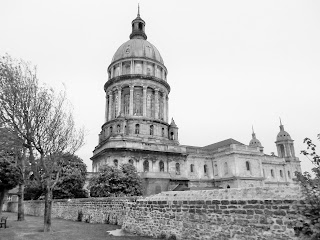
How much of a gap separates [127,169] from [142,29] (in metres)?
35.3

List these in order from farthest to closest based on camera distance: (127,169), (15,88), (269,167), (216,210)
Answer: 1. (269,167)
2. (127,169)
3. (15,88)
4. (216,210)

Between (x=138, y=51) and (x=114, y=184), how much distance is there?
Result: 28.3 meters

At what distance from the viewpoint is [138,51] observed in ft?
157

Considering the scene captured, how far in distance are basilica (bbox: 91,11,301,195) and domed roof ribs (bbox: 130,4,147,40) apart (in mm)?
2240

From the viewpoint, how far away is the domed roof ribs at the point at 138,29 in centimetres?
5325

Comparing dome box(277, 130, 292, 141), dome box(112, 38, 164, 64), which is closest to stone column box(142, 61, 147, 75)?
dome box(112, 38, 164, 64)

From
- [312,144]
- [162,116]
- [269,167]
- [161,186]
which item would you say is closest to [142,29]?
[162,116]

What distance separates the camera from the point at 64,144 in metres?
15.5

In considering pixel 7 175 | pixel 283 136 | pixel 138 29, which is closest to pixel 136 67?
pixel 138 29

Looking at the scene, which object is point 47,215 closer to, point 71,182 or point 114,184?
point 114,184

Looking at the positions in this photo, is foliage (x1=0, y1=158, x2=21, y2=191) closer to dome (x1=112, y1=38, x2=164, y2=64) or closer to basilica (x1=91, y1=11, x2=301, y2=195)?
basilica (x1=91, y1=11, x2=301, y2=195)

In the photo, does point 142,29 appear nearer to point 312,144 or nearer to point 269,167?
point 269,167

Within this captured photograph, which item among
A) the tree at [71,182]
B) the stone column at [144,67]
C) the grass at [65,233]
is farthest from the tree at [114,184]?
the stone column at [144,67]

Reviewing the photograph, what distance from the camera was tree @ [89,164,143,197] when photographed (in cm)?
2664
